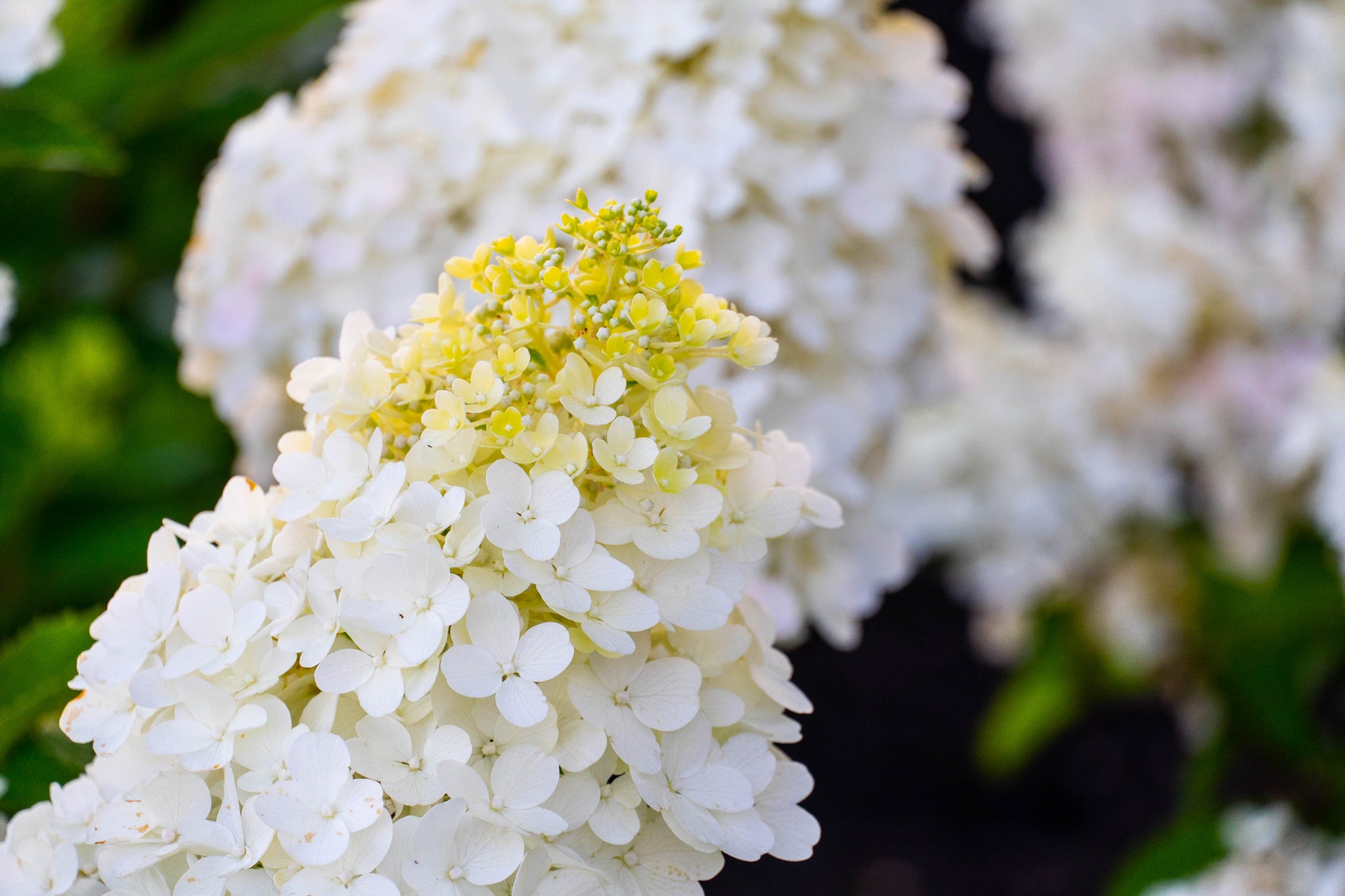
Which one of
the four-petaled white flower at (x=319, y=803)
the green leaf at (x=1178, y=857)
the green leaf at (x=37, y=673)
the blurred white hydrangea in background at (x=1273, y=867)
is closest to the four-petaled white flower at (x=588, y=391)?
the four-petaled white flower at (x=319, y=803)

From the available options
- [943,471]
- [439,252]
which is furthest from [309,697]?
[943,471]

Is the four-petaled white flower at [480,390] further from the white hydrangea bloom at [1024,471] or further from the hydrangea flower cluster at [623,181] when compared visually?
the white hydrangea bloom at [1024,471]

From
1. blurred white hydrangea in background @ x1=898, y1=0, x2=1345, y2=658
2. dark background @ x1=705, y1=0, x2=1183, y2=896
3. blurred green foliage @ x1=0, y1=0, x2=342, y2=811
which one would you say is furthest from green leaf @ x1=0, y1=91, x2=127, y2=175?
dark background @ x1=705, y1=0, x2=1183, y2=896

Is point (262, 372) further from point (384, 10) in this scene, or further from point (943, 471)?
point (943, 471)

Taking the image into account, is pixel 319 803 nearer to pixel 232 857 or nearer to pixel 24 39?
pixel 232 857

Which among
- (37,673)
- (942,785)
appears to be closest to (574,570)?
(37,673)

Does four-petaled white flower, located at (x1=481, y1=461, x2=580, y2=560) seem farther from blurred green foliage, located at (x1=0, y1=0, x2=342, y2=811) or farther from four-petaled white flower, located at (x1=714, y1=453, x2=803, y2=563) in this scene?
blurred green foliage, located at (x1=0, y1=0, x2=342, y2=811)
